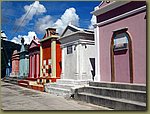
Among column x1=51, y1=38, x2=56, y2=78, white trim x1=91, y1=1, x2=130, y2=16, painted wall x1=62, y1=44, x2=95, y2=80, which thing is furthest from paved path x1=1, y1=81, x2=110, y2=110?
column x1=51, y1=38, x2=56, y2=78

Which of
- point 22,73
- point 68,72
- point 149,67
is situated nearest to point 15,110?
point 149,67

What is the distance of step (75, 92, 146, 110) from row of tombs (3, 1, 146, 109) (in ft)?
0.47

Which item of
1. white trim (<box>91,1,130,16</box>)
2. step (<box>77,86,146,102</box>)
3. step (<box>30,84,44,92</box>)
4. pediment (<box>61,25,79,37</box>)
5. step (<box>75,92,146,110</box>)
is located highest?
white trim (<box>91,1,130,16</box>)

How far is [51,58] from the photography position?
25.7 ft

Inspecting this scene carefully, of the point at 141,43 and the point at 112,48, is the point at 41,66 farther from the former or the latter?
the point at 141,43

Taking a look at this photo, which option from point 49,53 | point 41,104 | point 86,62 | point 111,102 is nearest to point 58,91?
point 86,62

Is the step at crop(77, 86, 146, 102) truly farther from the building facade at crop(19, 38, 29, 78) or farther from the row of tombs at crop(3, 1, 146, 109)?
the building facade at crop(19, 38, 29, 78)

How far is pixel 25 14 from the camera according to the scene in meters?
4.23

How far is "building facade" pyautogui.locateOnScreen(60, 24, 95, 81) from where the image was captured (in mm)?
6297

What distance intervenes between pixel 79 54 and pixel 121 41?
6.27ft

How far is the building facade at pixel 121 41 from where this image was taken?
13.6ft

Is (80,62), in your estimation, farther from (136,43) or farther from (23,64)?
(23,64)

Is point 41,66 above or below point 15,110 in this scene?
above

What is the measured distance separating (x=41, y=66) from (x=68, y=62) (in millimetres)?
2045
